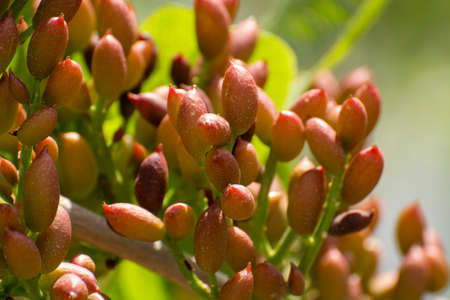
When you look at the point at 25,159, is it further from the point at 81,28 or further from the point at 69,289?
the point at 81,28

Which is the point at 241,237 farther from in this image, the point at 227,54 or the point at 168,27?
the point at 168,27

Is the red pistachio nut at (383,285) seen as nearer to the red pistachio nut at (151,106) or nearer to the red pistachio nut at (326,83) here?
the red pistachio nut at (326,83)

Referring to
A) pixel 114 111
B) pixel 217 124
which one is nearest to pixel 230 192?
pixel 217 124

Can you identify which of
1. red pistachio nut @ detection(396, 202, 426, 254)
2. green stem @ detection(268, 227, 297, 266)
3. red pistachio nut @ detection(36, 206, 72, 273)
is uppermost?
red pistachio nut @ detection(36, 206, 72, 273)

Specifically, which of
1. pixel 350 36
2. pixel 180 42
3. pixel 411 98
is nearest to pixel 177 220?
pixel 180 42

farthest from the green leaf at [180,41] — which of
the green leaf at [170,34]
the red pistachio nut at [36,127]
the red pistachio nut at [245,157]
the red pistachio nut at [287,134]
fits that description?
the red pistachio nut at [36,127]

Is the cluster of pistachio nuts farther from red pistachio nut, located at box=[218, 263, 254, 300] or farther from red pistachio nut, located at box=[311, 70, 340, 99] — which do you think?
red pistachio nut, located at box=[311, 70, 340, 99]

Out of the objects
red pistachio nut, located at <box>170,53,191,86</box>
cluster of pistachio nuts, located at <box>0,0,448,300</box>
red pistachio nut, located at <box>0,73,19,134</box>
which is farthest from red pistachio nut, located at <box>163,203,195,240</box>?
red pistachio nut, located at <box>170,53,191,86</box>

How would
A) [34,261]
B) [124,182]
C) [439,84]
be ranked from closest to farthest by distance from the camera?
[34,261]
[124,182]
[439,84]
